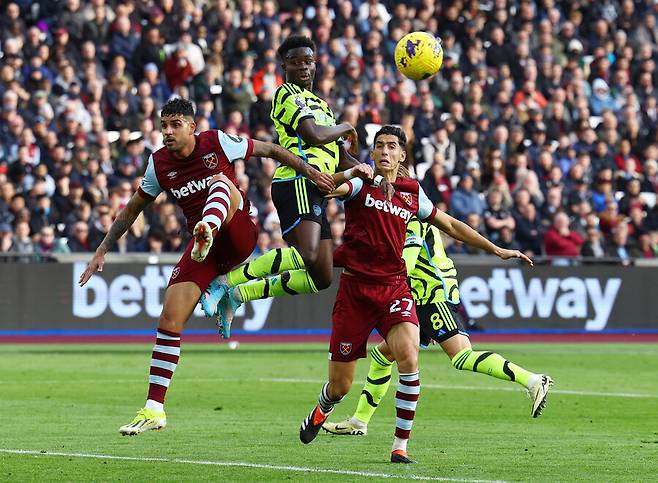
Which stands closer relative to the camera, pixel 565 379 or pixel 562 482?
pixel 562 482

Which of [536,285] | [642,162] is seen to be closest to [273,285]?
[536,285]

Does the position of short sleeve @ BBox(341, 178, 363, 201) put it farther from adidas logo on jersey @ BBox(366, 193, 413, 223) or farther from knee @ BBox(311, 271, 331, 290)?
knee @ BBox(311, 271, 331, 290)

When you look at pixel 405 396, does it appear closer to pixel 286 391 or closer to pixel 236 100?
pixel 286 391

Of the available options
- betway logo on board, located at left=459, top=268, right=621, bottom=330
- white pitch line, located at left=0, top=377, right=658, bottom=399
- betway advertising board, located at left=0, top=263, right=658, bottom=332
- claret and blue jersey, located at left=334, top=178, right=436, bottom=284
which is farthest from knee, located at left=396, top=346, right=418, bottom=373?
betway logo on board, located at left=459, top=268, right=621, bottom=330

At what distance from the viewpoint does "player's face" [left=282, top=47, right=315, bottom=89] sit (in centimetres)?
1222

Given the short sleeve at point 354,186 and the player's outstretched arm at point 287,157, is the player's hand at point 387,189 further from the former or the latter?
the player's outstretched arm at point 287,157

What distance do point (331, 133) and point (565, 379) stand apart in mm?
7318

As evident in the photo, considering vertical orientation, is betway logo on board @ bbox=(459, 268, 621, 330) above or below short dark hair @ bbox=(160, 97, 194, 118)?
below

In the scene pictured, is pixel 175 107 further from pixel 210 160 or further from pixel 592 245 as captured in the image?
pixel 592 245

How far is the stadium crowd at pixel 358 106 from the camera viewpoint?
76.2 ft

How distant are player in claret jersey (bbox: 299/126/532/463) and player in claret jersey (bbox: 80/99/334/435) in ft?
1.28

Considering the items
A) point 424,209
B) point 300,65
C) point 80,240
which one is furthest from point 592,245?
point 424,209

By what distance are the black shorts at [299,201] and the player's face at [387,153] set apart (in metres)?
1.53

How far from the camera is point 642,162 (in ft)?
92.7
